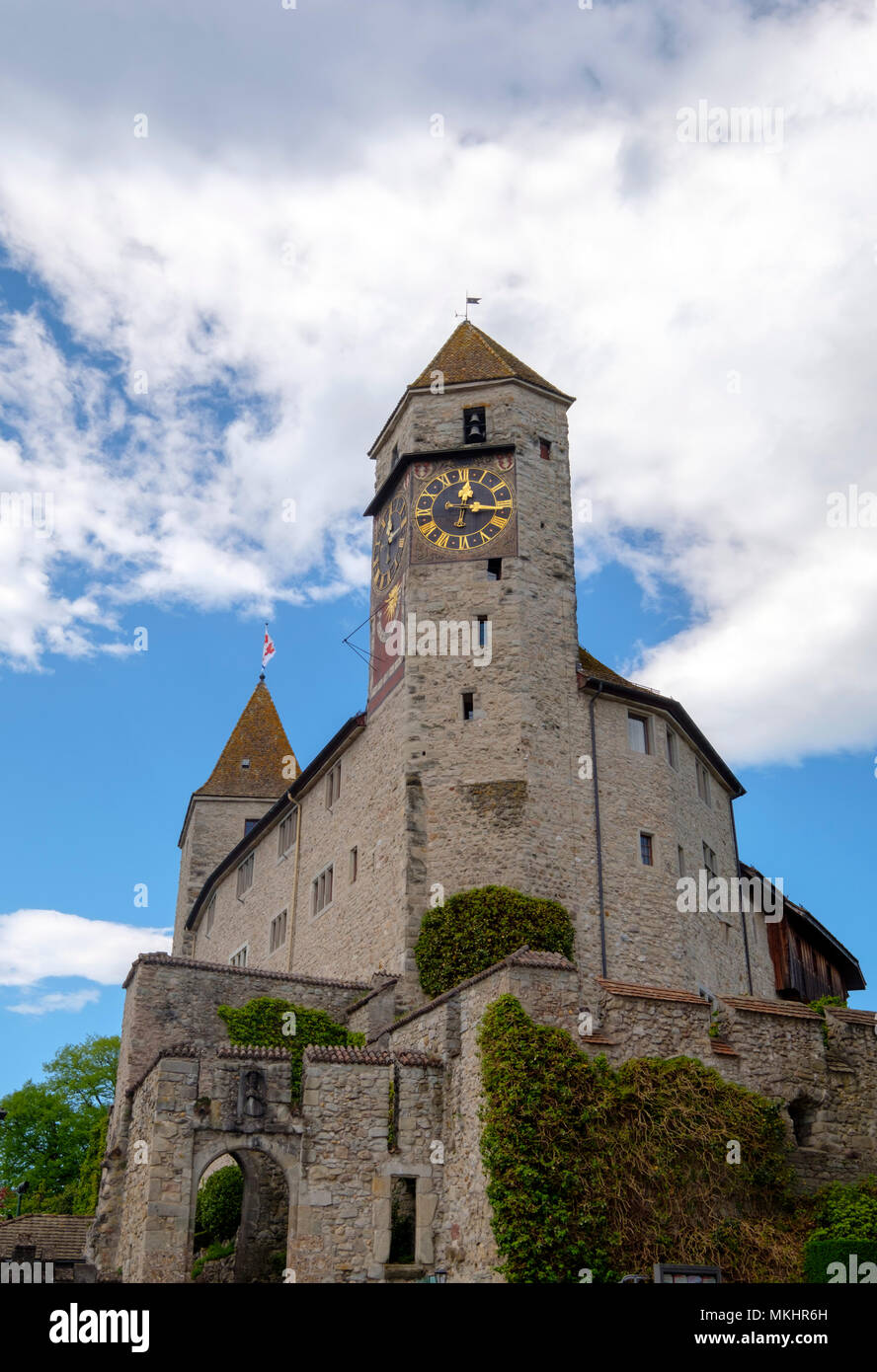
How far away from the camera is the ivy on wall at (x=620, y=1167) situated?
19.0 metres

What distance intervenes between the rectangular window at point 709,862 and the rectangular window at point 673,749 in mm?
2483

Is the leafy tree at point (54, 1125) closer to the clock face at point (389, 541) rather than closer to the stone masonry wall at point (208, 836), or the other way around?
the stone masonry wall at point (208, 836)

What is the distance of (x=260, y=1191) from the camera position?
2538 centimetres

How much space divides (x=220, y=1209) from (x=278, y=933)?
11474 mm

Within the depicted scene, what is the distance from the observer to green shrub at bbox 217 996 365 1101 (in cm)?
2761

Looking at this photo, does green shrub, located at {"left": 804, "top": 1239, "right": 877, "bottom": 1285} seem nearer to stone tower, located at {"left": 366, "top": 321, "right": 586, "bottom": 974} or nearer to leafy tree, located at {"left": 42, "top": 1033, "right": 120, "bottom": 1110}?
stone tower, located at {"left": 366, "top": 321, "right": 586, "bottom": 974}

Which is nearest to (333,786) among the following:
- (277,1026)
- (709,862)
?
(277,1026)

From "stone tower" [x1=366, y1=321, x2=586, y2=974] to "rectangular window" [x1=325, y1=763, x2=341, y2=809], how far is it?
2.69m

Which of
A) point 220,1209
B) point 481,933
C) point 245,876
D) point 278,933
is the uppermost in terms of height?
point 245,876

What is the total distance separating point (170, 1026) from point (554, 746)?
10.6m

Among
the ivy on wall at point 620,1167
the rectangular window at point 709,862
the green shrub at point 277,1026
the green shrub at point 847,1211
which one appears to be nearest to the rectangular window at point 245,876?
Result: the green shrub at point 277,1026

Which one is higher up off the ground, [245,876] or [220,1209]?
[245,876]

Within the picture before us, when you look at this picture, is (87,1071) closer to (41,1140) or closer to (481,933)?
(41,1140)

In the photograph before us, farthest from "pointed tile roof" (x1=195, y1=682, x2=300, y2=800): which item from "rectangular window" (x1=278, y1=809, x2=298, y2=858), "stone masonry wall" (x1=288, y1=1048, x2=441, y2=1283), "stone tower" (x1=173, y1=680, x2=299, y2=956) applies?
"stone masonry wall" (x1=288, y1=1048, x2=441, y2=1283)
